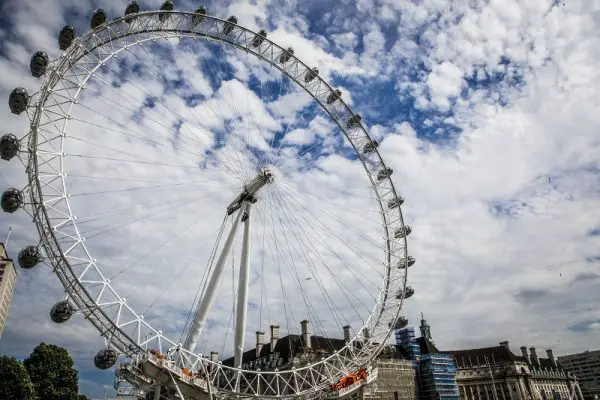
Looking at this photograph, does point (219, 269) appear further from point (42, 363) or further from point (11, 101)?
point (42, 363)

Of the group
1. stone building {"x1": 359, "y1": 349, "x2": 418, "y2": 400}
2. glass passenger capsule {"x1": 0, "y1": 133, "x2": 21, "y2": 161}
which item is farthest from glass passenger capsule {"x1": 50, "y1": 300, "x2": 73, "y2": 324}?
stone building {"x1": 359, "y1": 349, "x2": 418, "y2": 400}

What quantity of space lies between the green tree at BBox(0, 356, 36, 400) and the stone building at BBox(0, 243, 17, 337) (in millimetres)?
93518

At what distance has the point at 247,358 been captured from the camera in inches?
3196

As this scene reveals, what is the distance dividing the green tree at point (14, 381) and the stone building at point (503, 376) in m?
87.9

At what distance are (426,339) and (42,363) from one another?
3055 inches

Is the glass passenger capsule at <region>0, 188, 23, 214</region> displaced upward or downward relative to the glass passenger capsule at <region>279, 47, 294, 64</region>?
downward

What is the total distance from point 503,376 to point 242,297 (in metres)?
95.1

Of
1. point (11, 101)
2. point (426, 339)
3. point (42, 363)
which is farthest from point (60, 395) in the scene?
point (426, 339)

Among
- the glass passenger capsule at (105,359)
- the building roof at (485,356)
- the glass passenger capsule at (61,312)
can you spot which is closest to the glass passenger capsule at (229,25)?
the glass passenger capsule at (61,312)

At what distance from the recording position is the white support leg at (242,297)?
3022 centimetres

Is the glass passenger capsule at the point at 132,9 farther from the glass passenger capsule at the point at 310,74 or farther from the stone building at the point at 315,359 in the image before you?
the stone building at the point at 315,359

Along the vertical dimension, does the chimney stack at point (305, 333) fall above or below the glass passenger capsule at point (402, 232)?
below

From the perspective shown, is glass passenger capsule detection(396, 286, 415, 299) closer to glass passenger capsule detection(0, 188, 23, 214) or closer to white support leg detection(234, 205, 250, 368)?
white support leg detection(234, 205, 250, 368)

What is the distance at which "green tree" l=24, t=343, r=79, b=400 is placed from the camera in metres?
50.8
